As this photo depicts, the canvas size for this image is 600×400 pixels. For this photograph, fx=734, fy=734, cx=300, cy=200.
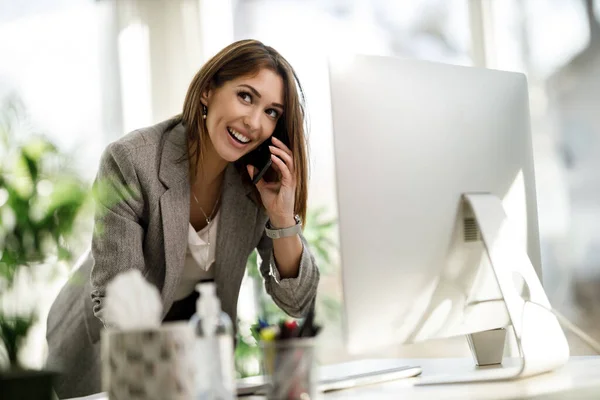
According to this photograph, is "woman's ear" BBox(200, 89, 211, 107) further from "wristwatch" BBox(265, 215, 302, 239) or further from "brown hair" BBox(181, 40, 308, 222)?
"wristwatch" BBox(265, 215, 302, 239)

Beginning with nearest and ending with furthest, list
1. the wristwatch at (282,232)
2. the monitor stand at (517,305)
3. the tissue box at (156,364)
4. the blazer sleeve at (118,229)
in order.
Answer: the tissue box at (156,364)
the monitor stand at (517,305)
the blazer sleeve at (118,229)
the wristwatch at (282,232)

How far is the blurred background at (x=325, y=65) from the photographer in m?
3.14

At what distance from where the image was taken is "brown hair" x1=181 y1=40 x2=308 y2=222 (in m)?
1.96

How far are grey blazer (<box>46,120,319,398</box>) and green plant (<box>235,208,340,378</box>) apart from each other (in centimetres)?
145

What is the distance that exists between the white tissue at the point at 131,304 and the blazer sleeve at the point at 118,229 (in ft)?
2.60

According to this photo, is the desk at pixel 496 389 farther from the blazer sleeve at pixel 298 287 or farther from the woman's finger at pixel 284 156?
the woman's finger at pixel 284 156

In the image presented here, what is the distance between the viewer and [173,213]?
185 cm

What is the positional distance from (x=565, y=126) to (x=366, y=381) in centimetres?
217

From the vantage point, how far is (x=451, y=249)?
1443 millimetres

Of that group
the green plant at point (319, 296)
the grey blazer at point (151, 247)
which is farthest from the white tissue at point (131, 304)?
the green plant at point (319, 296)

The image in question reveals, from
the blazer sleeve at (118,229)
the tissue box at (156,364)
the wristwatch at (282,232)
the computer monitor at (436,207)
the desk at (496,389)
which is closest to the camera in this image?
the tissue box at (156,364)

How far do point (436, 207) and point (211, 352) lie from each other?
→ 2.04 feet

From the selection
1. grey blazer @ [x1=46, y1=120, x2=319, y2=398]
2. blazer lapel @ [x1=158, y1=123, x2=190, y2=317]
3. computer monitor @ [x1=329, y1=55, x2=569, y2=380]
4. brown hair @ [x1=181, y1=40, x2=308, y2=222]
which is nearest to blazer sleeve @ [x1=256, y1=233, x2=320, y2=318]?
grey blazer @ [x1=46, y1=120, x2=319, y2=398]

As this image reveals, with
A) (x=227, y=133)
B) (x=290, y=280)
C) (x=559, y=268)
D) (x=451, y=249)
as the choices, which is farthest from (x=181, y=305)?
(x=559, y=268)
